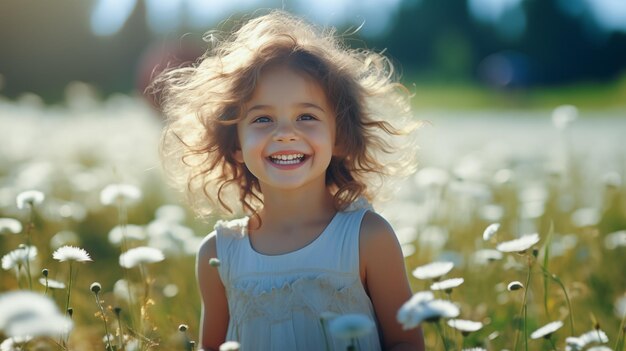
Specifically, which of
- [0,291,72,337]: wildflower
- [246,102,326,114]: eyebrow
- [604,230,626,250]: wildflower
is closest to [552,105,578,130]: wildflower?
[604,230,626,250]: wildflower

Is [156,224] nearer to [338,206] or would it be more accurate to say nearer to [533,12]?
[338,206]

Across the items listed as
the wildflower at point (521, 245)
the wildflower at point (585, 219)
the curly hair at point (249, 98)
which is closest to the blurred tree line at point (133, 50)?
the wildflower at point (585, 219)

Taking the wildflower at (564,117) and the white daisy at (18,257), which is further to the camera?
the wildflower at (564,117)

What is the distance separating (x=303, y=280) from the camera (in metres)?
2.23

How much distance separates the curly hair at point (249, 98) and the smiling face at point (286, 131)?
36mm

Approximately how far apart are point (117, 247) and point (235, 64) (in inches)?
86.1

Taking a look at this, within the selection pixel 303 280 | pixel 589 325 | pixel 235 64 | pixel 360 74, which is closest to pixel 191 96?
pixel 235 64

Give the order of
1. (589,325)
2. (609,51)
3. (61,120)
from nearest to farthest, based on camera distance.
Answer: (589,325) < (61,120) < (609,51)

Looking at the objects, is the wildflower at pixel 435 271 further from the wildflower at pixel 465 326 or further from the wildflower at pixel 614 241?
the wildflower at pixel 614 241

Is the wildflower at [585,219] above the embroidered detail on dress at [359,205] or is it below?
above

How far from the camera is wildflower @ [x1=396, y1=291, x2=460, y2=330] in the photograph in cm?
155

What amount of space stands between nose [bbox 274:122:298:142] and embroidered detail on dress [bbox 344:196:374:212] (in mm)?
256

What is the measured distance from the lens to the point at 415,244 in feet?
12.0

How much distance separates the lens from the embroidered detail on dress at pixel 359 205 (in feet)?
7.75
